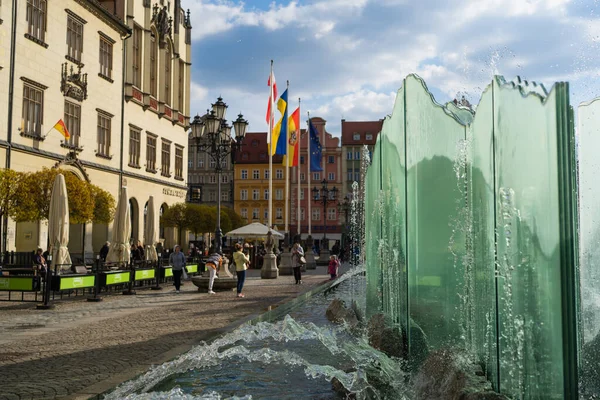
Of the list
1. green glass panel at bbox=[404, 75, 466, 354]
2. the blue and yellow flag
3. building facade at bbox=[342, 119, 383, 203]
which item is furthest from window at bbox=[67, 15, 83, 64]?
building facade at bbox=[342, 119, 383, 203]

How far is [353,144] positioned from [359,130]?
9.34 ft

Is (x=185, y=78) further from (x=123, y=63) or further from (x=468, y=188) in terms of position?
(x=468, y=188)

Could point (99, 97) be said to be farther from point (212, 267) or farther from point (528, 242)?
point (528, 242)

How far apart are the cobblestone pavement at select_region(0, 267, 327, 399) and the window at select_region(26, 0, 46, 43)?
1731 cm

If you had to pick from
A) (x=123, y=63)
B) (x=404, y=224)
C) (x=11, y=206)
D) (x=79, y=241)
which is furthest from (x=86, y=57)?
(x=404, y=224)

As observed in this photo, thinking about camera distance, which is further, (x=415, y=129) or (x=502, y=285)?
(x=415, y=129)

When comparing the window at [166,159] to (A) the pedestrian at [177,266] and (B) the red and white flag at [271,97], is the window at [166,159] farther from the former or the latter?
(A) the pedestrian at [177,266]

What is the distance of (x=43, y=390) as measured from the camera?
20.2 feet

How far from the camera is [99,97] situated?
1438 inches

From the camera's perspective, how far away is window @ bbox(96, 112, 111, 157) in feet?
121

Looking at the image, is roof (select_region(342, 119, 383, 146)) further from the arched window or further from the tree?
the tree

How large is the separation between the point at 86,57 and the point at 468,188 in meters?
33.0

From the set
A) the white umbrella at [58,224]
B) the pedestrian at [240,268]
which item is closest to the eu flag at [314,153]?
the pedestrian at [240,268]

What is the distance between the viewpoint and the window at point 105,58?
1464 inches
